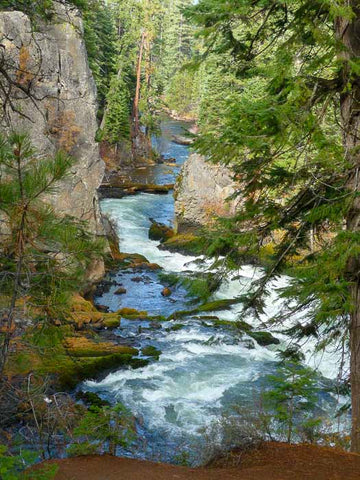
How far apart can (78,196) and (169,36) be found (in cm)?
5494

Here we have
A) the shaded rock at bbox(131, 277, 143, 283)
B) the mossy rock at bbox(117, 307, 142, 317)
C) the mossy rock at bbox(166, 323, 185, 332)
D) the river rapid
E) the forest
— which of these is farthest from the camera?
the shaded rock at bbox(131, 277, 143, 283)

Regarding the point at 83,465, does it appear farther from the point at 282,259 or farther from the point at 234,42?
the point at 234,42

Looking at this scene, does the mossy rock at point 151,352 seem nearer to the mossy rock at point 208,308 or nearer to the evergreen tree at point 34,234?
the mossy rock at point 208,308

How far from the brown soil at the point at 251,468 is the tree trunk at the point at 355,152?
531 millimetres

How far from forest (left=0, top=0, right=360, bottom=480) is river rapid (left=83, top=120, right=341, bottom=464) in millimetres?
64

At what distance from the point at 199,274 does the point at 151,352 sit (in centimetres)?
725

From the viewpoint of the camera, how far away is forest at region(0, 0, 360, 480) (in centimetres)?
499

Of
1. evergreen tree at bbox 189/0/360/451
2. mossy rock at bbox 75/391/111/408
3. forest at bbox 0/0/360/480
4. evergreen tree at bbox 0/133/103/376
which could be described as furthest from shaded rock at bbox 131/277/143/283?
evergreen tree at bbox 0/133/103/376

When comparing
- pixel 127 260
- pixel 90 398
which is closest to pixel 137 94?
pixel 127 260

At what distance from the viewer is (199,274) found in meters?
6.69

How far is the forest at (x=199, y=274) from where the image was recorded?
4988mm

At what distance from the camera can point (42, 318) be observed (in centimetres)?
479

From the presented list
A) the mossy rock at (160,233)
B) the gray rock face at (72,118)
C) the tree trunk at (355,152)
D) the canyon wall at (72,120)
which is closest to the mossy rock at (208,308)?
the canyon wall at (72,120)

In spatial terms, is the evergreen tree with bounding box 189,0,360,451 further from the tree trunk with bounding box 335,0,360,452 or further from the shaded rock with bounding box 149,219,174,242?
the shaded rock with bounding box 149,219,174,242
